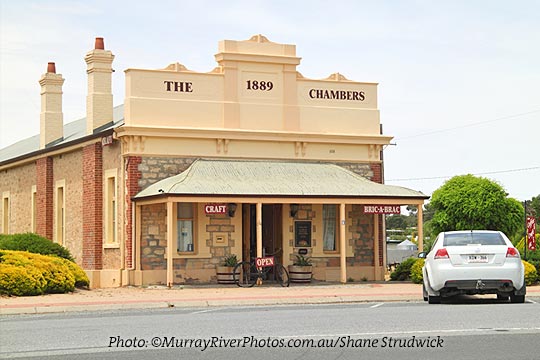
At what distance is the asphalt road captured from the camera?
11.8 m

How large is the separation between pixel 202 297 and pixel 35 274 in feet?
13.0

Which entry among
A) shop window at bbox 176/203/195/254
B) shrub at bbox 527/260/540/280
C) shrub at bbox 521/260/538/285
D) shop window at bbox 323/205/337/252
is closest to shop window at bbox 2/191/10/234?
shop window at bbox 176/203/195/254

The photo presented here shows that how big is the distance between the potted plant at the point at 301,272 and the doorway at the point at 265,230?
1.12 m

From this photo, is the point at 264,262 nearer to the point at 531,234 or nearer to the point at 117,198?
the point at 117,198

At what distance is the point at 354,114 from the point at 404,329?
19.6 meters

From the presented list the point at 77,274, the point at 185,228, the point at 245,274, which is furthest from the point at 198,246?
the point at 77,274

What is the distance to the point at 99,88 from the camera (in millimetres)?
35500

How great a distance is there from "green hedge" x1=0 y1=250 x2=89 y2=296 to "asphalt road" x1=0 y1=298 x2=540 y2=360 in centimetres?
593

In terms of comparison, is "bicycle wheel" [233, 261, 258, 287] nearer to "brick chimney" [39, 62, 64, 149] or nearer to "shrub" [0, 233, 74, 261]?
"shrub" [0, 233, 74, 261]

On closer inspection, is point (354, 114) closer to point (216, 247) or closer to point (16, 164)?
point (216, 247)

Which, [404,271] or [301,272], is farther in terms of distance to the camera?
[404,271]

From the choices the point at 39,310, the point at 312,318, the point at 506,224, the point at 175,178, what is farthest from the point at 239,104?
the point at 506,224

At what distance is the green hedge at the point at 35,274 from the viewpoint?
23484 millimetres

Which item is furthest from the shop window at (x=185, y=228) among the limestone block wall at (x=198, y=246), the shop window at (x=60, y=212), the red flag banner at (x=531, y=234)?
the red flag banner at (x=531, y=234)
